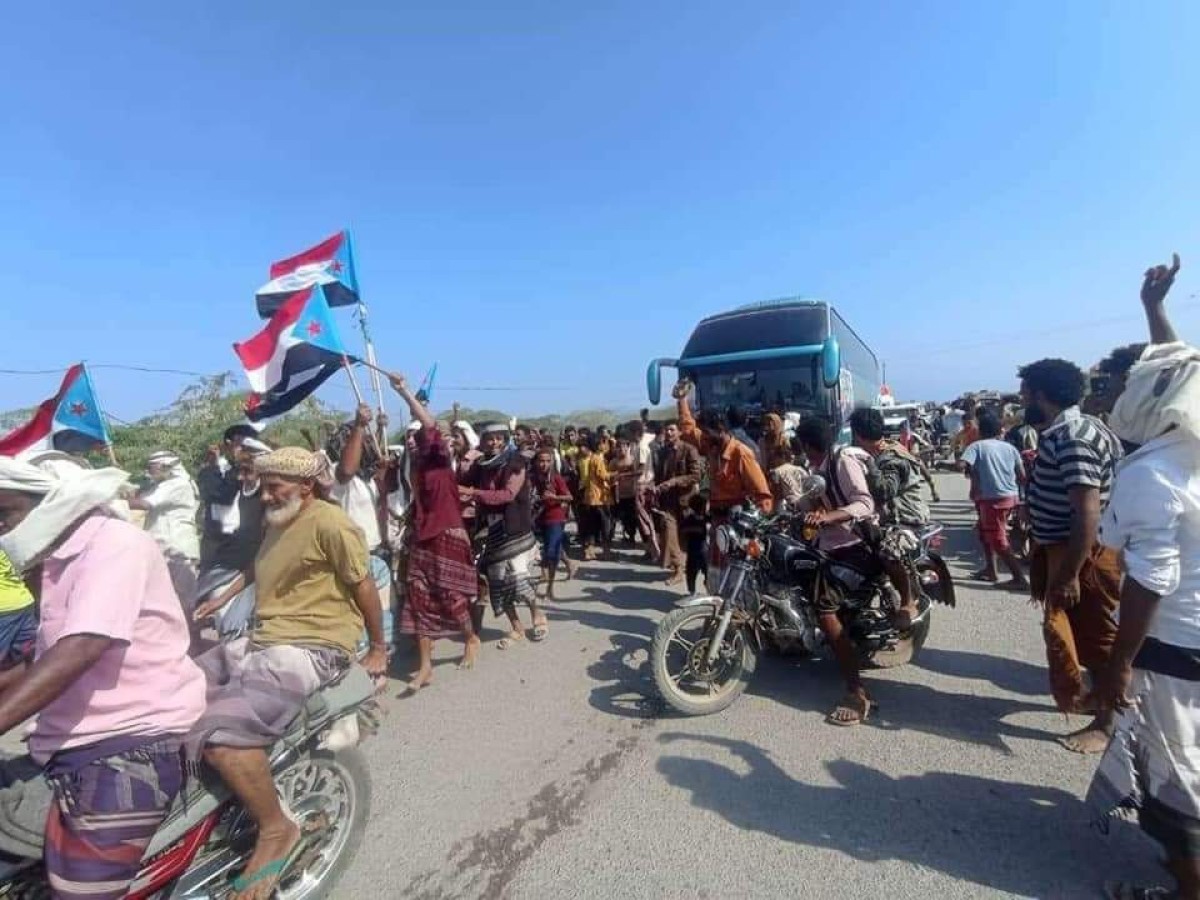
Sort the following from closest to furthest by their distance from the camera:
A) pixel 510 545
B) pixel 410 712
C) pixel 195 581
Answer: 1. pixel 410 712
2. pixel 195 581
3. pixel 510 545

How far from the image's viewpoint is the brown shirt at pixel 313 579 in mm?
2555

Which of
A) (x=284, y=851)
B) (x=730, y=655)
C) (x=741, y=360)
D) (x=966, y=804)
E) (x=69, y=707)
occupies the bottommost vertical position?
(x=966, y=804)

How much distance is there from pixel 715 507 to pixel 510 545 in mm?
1792

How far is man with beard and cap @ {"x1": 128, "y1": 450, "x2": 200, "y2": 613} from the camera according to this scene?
419cm

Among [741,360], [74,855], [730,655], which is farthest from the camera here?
[741,360]

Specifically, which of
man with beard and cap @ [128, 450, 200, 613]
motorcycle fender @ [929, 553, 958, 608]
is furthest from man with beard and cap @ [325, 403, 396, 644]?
motorcycle fender @ [929, 553, 958, 608]

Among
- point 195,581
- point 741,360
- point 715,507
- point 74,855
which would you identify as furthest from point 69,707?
point 741,360

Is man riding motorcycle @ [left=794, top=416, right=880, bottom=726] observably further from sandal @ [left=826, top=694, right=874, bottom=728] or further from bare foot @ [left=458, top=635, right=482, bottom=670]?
bare foot @ [left=458, top=635, right=482, bottom=670]

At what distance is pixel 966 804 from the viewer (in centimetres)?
263

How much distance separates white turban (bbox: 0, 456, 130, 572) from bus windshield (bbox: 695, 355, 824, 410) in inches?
334

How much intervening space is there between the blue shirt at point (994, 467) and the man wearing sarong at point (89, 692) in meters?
6.56

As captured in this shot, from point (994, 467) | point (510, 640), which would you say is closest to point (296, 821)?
point (510, 640)

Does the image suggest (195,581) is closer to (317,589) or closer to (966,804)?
(317,589)

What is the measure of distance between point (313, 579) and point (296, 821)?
3.02 ft
